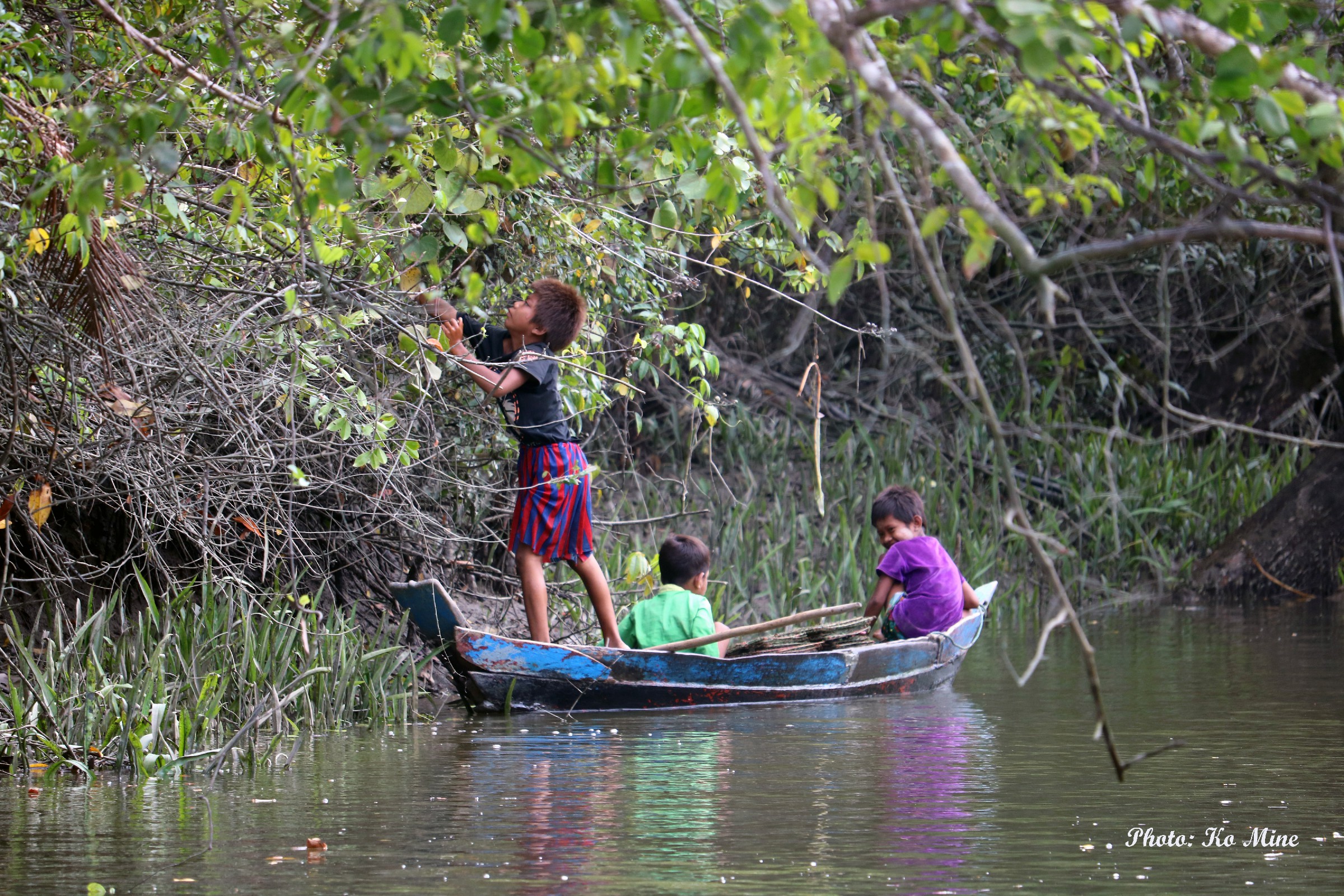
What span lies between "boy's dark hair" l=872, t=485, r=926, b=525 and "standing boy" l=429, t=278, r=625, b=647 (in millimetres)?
1707

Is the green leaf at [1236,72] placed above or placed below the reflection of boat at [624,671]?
above

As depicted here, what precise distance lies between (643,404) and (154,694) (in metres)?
6.37

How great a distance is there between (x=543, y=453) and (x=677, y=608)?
1.02m

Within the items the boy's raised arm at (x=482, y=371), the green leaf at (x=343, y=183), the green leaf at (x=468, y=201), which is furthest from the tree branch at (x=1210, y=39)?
the boy's raised arm at (x=482, y=371)

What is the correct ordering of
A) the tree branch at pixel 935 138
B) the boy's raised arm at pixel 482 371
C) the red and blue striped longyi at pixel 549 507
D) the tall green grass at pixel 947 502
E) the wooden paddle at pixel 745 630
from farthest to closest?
the tall green grass at pixel 947 502 < the red and blue striped longyi at pixel 549 507 < the wooden paddle at pixel 745 630 < the boy's raised arm at pixel 482 371 < the tree branch at pixel 935 138

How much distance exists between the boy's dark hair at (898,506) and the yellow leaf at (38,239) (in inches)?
179

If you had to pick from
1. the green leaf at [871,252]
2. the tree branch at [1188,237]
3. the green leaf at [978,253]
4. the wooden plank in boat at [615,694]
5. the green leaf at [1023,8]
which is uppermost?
the green leaf at [1023,8]

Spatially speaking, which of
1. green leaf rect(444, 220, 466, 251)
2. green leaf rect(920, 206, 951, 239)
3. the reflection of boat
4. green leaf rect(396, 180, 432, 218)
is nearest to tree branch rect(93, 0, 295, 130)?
green leaf rect(444, 220, 466, 251)

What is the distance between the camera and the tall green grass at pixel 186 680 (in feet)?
16.7

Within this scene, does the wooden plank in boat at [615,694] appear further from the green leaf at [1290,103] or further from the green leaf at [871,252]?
the green leaf at [1290,103]

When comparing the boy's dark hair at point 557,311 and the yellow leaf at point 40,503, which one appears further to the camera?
the boy's dark hair at point 557,311

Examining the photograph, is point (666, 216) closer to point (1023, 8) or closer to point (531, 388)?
point (531, 388)

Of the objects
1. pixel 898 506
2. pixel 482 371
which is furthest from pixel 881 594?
pixel 482 371

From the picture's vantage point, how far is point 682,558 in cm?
723
